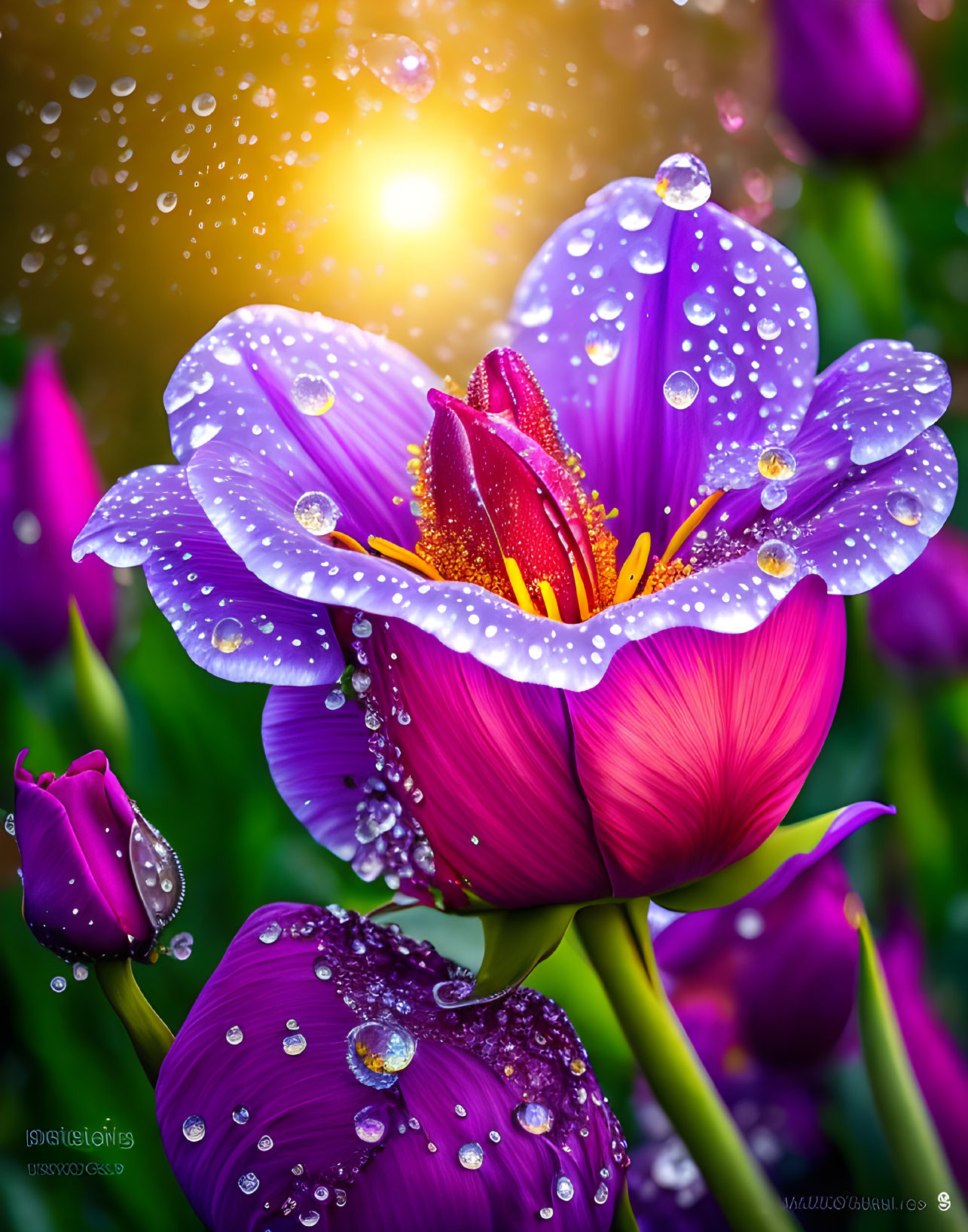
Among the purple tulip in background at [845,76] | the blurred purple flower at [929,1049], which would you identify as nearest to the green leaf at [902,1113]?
the blurred purple flower at [929,1049]

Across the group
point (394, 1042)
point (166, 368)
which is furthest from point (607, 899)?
point (166, 368)

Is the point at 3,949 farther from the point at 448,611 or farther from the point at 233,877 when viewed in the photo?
the point at 448,611

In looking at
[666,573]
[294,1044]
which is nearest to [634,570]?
[666,573]


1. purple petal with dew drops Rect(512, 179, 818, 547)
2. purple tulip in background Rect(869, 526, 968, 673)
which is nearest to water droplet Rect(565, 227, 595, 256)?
purple petal with dew drops Rect(512, 179, 818, 547)

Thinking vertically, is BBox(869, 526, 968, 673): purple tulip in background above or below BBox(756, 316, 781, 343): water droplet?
below

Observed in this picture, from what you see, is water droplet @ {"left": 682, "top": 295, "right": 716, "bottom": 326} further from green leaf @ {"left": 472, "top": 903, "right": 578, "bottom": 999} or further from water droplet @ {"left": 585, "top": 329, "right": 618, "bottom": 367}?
green leaf @ {"left": 472, "top": 903, "right": 578, "bottom": 999}

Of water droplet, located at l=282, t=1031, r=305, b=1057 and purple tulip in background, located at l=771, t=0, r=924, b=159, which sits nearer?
water droplet, located at l=282, t=1031, r=305, b=1057
